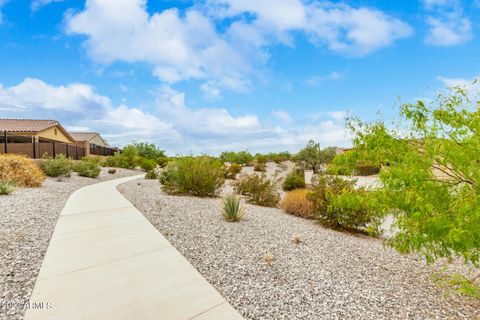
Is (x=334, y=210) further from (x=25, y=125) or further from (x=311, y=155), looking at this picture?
(x=25, y=125)

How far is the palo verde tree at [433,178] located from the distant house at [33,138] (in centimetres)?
2800

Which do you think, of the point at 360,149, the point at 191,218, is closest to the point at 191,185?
the point at 191,218

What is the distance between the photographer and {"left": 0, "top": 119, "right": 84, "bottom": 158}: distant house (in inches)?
989

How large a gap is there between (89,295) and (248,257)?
2514 mm

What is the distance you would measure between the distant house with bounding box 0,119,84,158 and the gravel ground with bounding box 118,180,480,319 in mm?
24866

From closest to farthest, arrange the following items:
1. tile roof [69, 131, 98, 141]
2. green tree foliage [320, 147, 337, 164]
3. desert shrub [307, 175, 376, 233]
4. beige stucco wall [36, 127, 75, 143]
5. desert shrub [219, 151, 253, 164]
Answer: desert shrub [307, 175, 376, 233]
beige stucco wall [36, 127, 75, 143]
green tree foliage [320, 147, 337, 164]
desert shrub [219, 151, 253, 164]
tile roof [69, 131, 98, 141]

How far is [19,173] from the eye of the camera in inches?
460

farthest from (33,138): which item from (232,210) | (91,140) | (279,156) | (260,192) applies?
(279,156)

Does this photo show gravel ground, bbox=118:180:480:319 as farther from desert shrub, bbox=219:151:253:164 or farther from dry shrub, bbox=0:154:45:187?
desert shrub, bbox=219:151:253:164

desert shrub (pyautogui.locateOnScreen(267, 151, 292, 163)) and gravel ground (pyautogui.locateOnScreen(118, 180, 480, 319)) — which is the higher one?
desert shrub (pyautogui.locateOnScreen(267, 151, 292, 163))

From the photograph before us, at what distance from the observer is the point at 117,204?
28.8 feet

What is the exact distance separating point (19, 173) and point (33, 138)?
764 inches

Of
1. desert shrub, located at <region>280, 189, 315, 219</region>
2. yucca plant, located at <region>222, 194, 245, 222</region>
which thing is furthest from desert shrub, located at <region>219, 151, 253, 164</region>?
yucca plant, located at <region>222, 194, 245, 222</region>

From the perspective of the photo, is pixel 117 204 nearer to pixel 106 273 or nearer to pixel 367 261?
pixel 106 273
